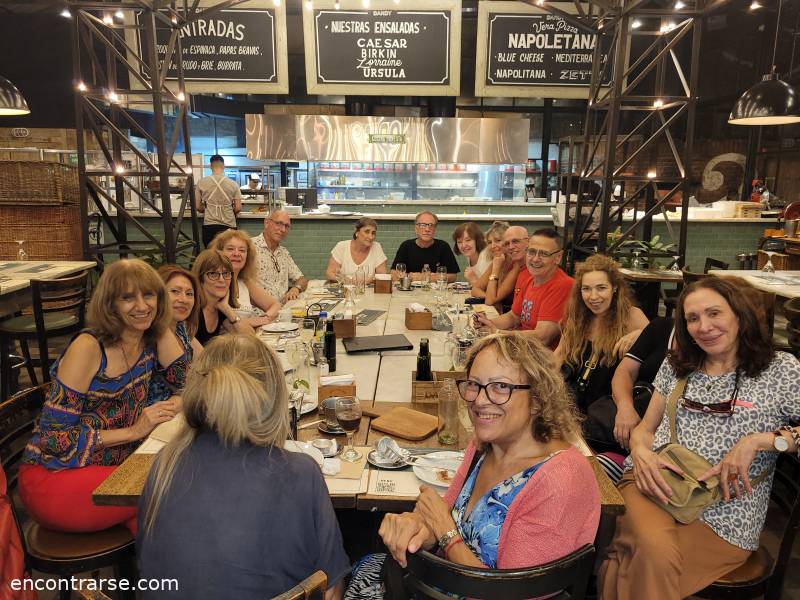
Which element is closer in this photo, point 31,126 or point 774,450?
point 774,450

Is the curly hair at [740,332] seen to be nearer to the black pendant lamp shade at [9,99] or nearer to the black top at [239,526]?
the black top at [239,526]

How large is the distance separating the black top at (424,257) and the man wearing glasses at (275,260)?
111 cm

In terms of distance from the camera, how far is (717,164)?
10430 mm

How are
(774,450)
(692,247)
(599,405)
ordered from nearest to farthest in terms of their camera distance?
(774,450) < (599,405) < (692,247)

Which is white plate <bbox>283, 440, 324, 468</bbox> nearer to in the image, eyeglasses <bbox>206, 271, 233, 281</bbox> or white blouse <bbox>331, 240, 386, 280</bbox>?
eyeglasses <bbox>206, 271, 233, 281</bbox>

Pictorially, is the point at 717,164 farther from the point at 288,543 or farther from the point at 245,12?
the point at 288,543

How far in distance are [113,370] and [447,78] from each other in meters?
6.42

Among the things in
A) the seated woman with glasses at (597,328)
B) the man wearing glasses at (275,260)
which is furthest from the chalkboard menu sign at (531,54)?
the seated woman with glasses at (597,328)

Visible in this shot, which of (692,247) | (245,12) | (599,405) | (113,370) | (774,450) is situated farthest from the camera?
(692,247)

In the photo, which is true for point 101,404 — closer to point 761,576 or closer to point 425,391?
point 425,391

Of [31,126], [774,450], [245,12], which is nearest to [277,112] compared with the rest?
[245,12]

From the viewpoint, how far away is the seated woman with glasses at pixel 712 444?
1812 mm

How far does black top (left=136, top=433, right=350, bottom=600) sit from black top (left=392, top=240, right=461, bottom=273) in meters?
4.48

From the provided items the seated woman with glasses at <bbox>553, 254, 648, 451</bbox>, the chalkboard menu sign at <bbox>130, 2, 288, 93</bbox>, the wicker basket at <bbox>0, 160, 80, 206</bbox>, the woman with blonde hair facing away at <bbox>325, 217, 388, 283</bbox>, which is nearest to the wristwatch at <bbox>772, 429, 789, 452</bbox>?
the seated woman with glasses at <bbox>553, 254, 648, 451</bbox>
